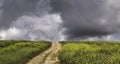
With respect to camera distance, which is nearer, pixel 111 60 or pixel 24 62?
pixel 111 60

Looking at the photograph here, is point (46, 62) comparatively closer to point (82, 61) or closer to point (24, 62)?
point (24, 62)

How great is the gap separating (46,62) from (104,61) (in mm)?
17917

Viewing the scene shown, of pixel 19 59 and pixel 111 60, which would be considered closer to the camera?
pixel 111 60

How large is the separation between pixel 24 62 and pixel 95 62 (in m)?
19.2

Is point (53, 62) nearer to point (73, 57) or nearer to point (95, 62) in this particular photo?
point (73, 57)

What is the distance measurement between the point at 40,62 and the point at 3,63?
7.87m

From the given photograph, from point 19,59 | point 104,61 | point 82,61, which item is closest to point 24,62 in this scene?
point 19,59

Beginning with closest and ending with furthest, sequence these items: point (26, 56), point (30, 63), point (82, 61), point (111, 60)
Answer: point (111, 60)
point (82, 61)
point (30, 63)
point (26, 56)

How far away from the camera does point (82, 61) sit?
117ft

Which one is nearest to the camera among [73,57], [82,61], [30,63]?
[82,61]

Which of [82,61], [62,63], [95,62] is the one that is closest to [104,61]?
[95,62]

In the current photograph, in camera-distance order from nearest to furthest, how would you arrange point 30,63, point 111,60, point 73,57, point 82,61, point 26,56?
point 111,60, point 82,61, point 73,57, point 30,63, point 26,56

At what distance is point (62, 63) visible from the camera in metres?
43.5

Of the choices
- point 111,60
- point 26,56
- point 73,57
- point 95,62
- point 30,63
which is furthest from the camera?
point 26,56
